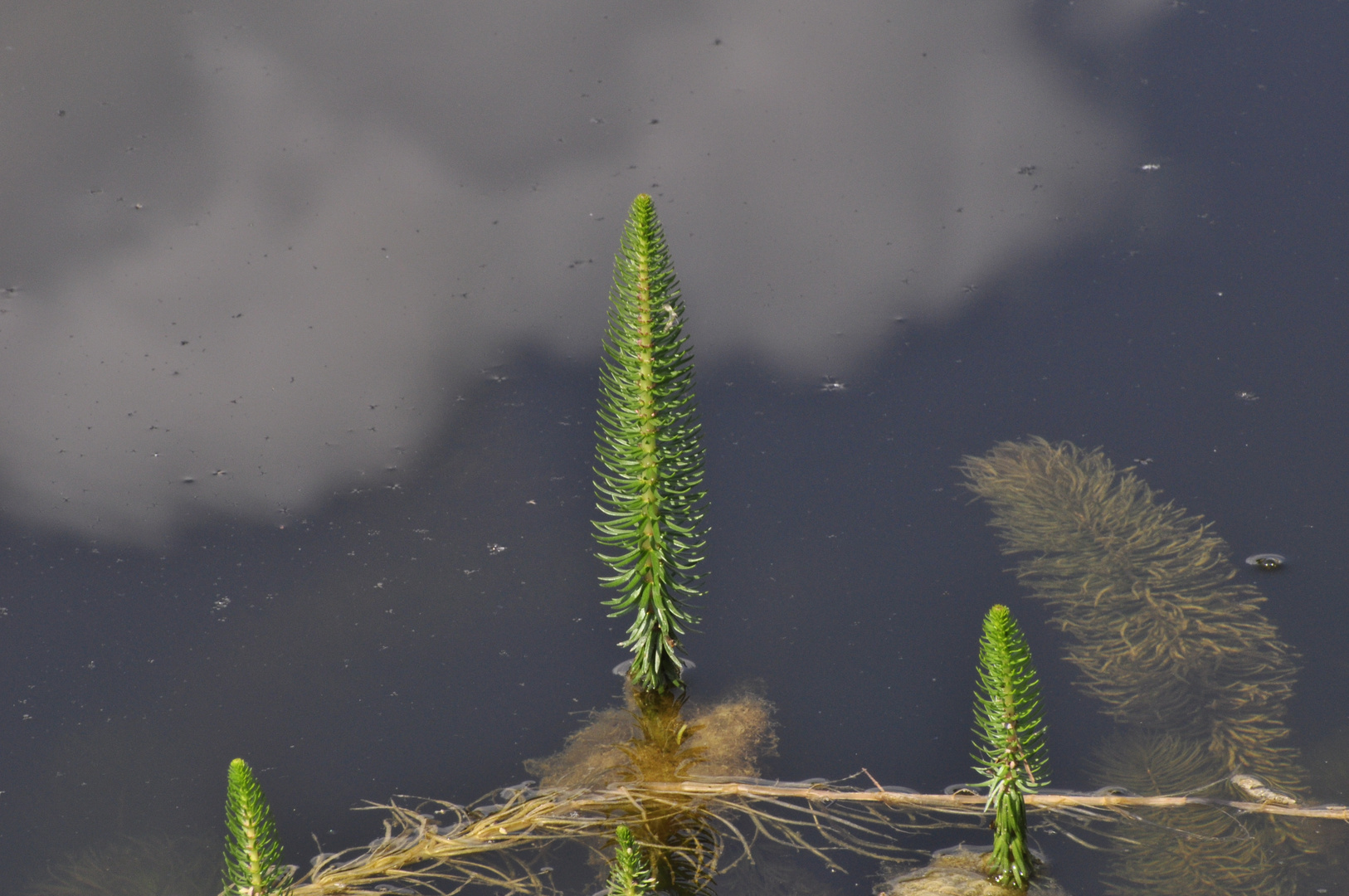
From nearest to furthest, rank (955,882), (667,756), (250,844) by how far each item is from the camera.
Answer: (250,844) < (955,882) < (667,756)

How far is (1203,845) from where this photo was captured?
482cm

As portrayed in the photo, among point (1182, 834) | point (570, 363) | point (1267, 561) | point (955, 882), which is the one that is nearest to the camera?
point (955, 882)

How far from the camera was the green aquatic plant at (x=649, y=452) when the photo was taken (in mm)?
4758

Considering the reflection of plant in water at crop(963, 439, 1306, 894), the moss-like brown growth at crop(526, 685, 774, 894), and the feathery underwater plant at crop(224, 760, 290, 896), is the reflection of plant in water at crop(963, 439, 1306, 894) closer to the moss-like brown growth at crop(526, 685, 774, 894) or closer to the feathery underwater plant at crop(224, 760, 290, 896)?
the moss-like brown growth at crop(526, 685, 774, 894)

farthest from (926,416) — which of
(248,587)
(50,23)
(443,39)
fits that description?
(50,23)

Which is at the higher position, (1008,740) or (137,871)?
(1008,740)

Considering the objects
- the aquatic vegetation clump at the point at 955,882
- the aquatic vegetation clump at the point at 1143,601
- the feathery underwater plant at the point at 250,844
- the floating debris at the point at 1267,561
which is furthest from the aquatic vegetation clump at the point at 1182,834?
the feathery underwater plant at the point at 250,844

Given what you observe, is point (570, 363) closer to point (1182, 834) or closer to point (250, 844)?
point (250, 844)

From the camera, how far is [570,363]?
6.84 metres

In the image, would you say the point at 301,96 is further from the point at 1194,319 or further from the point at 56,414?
the point at 1194,319

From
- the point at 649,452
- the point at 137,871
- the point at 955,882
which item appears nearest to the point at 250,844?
the point at 137,871

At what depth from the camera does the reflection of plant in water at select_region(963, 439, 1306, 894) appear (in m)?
4.83

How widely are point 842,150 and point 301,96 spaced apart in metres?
3.32

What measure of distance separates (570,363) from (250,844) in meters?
3.23
